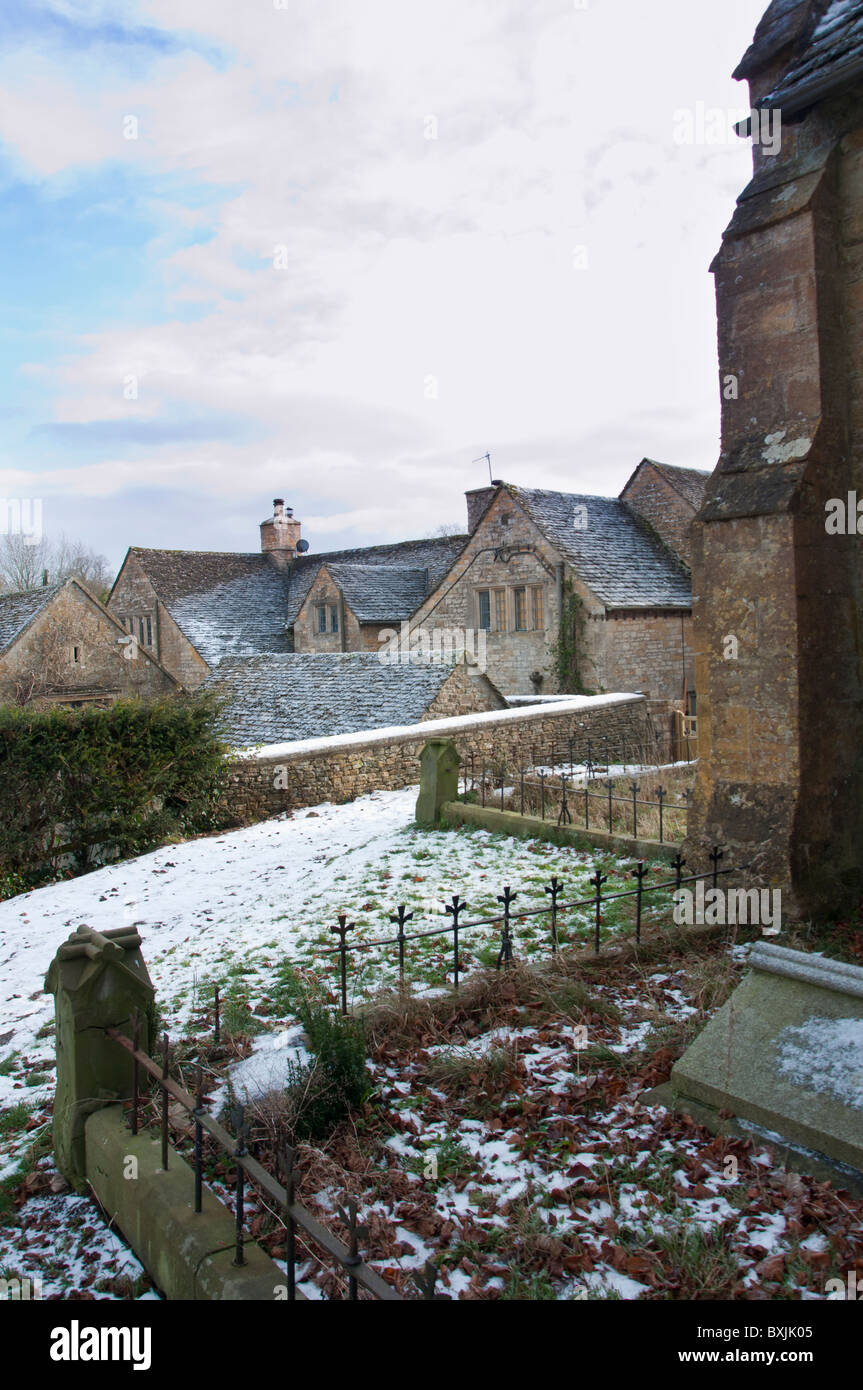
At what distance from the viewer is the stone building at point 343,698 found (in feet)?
55.1

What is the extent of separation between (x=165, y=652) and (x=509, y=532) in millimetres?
15190

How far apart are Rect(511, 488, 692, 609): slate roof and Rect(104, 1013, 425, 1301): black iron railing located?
19.6 m

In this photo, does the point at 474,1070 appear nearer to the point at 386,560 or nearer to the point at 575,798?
the point at 575,798

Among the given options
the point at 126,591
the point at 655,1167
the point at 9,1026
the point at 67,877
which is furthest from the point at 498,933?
the point at 126,591

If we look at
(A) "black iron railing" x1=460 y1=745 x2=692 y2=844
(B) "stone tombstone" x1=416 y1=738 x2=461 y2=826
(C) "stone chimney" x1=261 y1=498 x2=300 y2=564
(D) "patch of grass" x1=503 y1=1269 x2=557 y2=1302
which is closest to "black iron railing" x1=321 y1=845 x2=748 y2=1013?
(A) "black iron railing" x1=460 y1=745 x2=692 y2=844

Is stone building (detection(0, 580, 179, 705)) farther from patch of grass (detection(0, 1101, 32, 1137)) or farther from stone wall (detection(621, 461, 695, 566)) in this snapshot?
patch of grass (detection(0, 1101, 32, 1137))

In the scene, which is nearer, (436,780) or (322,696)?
(436,780)

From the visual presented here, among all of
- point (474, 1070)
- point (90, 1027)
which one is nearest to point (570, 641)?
point (474, 1070)

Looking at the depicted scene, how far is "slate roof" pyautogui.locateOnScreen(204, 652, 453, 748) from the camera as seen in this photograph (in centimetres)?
1688

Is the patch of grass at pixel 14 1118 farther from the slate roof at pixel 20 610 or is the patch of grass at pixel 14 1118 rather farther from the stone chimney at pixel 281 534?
the stone chimney at pixel 281 534

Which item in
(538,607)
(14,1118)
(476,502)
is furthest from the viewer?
(476,502)

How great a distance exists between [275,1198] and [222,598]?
3296 centimetres

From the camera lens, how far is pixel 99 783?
497 inches

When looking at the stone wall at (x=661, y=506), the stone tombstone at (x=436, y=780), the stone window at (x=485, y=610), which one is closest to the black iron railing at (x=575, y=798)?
the stone tombstone at (x=436, y=780)
